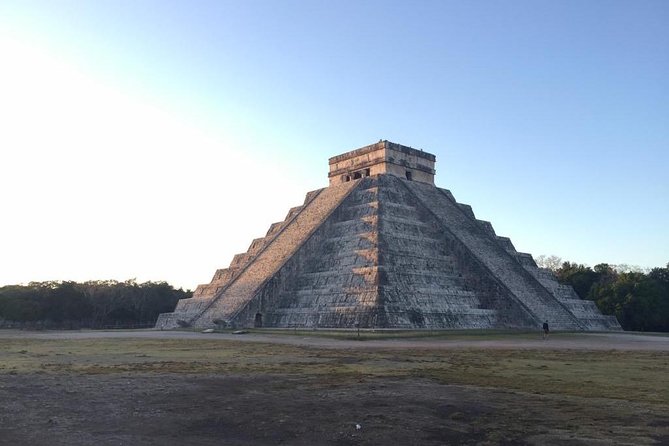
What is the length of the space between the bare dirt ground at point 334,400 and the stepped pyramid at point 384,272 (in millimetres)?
12614

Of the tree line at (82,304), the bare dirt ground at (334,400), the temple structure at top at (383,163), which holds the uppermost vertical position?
the temple structure at top at (383,163)

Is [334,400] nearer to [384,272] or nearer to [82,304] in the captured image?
[384,272]

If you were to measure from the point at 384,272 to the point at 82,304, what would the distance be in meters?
40.9

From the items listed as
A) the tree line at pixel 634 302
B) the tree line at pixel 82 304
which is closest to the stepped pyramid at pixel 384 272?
the tree line at pixel 634 302

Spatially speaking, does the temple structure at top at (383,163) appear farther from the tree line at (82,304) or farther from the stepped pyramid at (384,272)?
the tree line at (82,304)

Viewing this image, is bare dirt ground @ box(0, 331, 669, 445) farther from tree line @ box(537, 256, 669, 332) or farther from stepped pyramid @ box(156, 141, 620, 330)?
tree line @ box(537, 256, 669, 332)

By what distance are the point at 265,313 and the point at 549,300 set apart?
16.8m

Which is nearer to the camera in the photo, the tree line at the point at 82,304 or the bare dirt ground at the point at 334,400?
the bare dirt ground at the point at 334,400

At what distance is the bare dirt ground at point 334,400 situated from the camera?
6574 millimetres

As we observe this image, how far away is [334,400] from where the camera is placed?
879cm

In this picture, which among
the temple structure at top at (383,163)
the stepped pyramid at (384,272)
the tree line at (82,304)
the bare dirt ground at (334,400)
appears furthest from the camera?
the tree line at (82,304)

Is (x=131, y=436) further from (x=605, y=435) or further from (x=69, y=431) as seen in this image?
(x=605, y=435)

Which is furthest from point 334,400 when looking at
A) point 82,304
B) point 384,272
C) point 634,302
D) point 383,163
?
point 82,304

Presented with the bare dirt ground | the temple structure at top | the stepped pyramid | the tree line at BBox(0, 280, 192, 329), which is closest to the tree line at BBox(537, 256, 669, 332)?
the stepped pyramid
